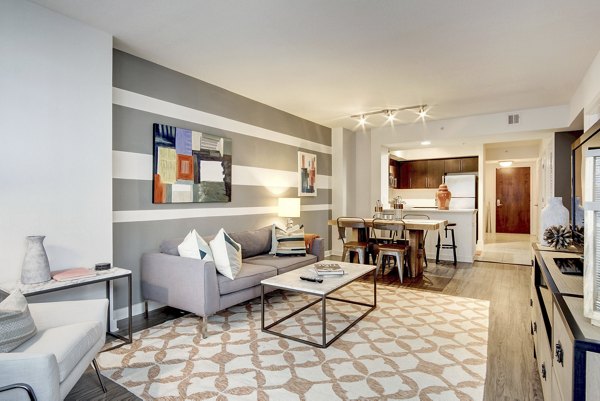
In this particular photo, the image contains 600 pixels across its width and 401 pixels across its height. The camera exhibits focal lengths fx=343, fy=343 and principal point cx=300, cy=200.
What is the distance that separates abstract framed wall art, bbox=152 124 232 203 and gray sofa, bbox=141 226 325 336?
0.55m

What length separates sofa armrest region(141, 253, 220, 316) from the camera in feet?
9.51

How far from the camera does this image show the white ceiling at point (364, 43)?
2.55 m

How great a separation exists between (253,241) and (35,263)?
7.58ft

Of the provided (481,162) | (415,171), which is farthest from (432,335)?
(415,171)

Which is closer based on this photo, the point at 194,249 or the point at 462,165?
the point at 194,249

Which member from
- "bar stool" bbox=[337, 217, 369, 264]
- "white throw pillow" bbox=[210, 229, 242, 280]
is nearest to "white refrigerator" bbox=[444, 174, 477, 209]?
"bar stool" bbox=[337, 217, 369, 264]

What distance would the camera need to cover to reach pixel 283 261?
157 inches

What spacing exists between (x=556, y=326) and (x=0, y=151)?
3.35m

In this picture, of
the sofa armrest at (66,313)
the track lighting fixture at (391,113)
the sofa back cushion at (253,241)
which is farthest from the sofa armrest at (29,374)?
the track lighting fixture at (391,113)

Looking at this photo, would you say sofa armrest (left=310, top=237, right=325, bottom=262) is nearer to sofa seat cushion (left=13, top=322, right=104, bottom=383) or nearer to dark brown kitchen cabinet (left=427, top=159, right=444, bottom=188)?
sofa seat cushion (left=13, top=322, right=104, bottom=383)

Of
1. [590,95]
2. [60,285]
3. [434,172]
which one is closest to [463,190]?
[434,172]

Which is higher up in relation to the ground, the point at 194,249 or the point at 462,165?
the point at 462,165

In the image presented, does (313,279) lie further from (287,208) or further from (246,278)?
(287,208)

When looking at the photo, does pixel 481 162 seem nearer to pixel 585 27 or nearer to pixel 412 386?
pixel 585 27
